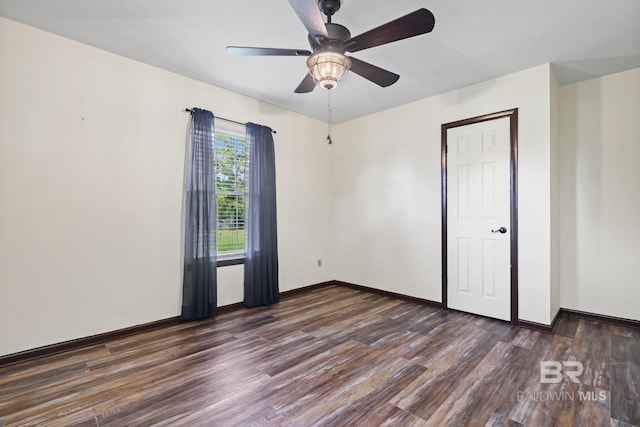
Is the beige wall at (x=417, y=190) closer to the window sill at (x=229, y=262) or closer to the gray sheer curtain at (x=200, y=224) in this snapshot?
the window sill at (x=229, y=262)

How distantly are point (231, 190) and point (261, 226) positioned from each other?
24.1 inches

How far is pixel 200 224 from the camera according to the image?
3373 millimetres

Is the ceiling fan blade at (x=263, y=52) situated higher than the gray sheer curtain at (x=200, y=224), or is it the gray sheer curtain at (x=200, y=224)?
the ceiling fan blade at (x=263, y=52)

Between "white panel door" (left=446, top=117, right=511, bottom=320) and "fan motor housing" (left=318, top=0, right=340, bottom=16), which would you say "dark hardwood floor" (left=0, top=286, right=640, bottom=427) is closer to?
"white panel door" (left=446, top=117, right=511, bottom=320)

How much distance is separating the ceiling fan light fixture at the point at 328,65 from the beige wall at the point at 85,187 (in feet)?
6.65

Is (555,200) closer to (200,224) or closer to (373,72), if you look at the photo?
(373,72)

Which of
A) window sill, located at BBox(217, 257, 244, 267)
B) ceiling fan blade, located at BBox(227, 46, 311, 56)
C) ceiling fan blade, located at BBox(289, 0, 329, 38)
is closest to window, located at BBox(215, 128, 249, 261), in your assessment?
window sill, located at BBox(217, 257, 244, 267)

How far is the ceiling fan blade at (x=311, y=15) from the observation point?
155cm

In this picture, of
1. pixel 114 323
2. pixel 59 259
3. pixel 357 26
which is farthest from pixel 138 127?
pixel 357 26

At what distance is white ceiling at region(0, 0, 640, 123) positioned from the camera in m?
2.21

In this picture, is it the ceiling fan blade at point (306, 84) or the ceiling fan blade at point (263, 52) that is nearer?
the ceiling fan blade at point (263, 52)

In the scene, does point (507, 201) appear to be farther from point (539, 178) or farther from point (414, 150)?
point (414, 150)

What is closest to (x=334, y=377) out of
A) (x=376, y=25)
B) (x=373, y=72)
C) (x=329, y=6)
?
(x=373, y=72)

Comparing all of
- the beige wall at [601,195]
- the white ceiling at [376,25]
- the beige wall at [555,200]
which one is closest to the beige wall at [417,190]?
the beige wall at [555,200]
